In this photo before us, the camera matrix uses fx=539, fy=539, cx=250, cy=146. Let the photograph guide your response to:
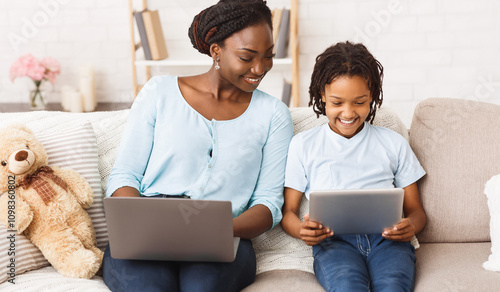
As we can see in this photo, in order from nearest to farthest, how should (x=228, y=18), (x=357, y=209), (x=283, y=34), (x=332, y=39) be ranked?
(x=357, y=209) → (x=228, y=18) → (x=283, y=34) → (x=332, y=39)

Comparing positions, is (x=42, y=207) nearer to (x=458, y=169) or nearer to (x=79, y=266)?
(x=79, y=266)

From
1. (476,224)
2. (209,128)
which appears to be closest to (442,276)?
(476,224)

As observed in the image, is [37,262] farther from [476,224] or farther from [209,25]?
[476,224]

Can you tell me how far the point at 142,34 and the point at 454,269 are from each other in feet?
7.47

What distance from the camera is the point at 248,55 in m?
1.58

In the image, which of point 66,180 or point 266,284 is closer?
point 266,284

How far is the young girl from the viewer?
147 centimetres

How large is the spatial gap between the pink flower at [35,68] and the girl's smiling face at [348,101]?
7.06 ft

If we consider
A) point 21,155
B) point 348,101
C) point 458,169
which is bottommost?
point 458,169

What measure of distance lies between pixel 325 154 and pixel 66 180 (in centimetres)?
77

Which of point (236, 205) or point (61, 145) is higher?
point (61, 145)

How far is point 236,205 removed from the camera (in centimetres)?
159

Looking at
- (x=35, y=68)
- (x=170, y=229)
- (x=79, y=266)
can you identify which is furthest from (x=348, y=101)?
(x=35, y=68)

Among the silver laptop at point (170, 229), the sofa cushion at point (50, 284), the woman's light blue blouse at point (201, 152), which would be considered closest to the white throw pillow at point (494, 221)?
the woman's light blue blouse at point (201, 152)
